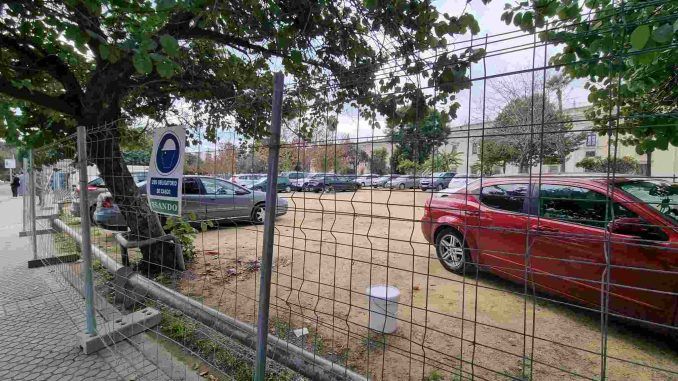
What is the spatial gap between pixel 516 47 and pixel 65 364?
4028 mm

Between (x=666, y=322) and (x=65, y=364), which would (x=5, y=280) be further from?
(x=666, y=322)

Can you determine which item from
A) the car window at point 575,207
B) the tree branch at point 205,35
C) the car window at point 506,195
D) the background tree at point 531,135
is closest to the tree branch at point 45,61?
the tree branch at point 205,35

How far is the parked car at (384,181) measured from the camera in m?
1.94

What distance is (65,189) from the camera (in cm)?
426

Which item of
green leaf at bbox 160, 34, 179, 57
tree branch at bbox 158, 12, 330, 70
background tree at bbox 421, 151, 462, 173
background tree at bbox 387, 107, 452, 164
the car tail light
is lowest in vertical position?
the car tail light

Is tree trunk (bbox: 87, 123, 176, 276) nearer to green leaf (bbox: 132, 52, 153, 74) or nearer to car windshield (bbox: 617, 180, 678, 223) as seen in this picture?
green leaf (bbox: 132, 52, 153, 74)

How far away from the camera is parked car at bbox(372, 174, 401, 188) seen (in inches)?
76.3

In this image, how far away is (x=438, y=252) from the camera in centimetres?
524

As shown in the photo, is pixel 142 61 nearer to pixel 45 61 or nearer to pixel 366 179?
pixel 366 179

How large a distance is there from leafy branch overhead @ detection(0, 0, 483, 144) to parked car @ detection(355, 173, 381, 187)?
489mm

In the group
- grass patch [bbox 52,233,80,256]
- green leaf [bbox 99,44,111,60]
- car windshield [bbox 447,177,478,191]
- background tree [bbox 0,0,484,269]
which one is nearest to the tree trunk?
background tree [bbox 0,0,484,269]

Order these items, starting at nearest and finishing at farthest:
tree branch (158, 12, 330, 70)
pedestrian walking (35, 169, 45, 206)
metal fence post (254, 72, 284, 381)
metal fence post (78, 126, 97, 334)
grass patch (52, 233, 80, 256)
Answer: metal fence post (254, 72, 284, 381) → metal fence post (78, 126, 97, 334) → tree branch (158, 12, 330, 70) → grass patch (52, 233, 80, 256) → pedestrian walking (35, 169, 45, 206)

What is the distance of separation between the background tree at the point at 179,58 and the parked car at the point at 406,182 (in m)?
0.45

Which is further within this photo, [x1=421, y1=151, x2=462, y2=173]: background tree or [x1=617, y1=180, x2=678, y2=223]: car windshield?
[x1=617, y1=180, x2=678, y2=223]: car windshield
